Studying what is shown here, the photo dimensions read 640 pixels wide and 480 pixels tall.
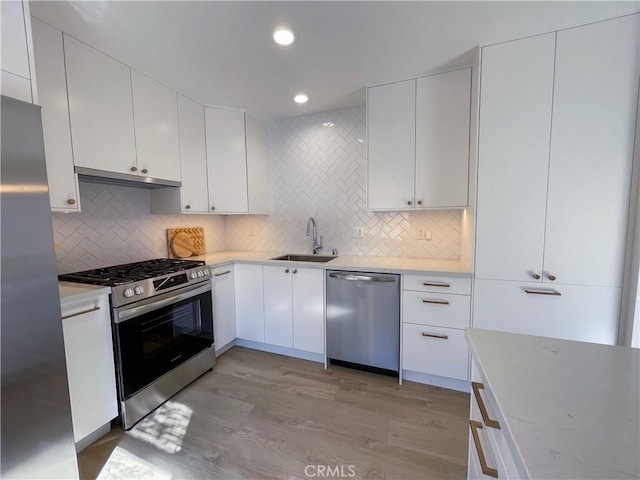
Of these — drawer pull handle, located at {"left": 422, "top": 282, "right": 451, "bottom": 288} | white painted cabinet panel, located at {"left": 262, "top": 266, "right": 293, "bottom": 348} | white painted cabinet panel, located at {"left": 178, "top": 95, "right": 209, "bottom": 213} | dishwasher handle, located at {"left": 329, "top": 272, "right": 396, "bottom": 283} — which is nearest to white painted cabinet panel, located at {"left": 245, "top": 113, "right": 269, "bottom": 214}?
white painted cabinet panel, located at {"left": 178, "top": 95, "right": 209, "bottom": 213}

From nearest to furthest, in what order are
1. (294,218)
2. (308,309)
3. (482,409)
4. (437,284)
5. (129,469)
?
(482,409), (129,469), (437,284), (308,309), (294,218)

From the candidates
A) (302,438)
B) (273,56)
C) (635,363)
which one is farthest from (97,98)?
(635,363)

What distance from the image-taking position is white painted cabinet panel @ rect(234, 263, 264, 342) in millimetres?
2619

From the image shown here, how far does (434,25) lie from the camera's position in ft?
5.08

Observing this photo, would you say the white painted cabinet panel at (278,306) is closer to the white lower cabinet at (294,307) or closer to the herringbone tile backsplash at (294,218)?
the white lower cabinet at (294,307)

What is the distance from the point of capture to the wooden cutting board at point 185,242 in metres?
2.69

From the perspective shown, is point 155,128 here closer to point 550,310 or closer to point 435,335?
point 435,335

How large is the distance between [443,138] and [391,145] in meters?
0.40

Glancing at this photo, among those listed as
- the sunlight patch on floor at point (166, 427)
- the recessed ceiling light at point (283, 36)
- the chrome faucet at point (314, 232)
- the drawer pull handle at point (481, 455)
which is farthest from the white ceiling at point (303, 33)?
the sunlight patch on floor at point (166, 427)

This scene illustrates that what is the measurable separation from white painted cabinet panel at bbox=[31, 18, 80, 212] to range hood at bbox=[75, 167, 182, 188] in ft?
0.32

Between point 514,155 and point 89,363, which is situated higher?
point 514,155

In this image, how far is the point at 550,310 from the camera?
1714mm

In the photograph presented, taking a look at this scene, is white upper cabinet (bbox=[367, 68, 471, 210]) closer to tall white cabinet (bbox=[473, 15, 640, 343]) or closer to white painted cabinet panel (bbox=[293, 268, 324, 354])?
tall white cabinet (bbox=[473, 15, 640, 343])

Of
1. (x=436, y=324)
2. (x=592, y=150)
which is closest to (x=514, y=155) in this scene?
(x=592, y=150)
